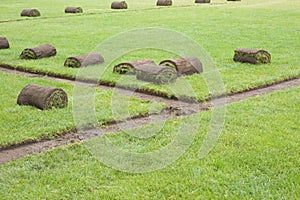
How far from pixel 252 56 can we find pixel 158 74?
136 inches

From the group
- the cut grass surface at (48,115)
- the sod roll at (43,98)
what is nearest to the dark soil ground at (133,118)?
the cut grass surface at (48,115)

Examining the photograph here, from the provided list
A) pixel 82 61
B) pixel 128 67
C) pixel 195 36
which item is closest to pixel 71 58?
pixel 82 61

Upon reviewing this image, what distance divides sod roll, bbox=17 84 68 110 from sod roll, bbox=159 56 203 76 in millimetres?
3270

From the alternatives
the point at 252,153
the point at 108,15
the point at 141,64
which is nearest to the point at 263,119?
the point at 252,153

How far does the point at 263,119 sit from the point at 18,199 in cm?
449

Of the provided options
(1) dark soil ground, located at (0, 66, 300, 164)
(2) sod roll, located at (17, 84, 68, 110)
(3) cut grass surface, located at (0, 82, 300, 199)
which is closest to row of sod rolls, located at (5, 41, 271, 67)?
(1) dark soil ground, located at (0, 66, 300, 164)

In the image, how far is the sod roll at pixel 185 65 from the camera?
37.2ft

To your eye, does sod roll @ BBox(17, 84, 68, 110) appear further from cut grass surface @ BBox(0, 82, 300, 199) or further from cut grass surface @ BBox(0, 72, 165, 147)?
cut grass surface @ BBox(0, 82, 300, 199)

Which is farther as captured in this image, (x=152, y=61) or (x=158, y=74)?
(x=152, y=61)

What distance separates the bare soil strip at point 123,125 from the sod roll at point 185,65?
1731 mm

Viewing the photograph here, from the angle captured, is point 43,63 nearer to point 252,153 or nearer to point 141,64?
point 141,64

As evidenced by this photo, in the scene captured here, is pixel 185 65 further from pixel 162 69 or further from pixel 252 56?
pixel 252 56

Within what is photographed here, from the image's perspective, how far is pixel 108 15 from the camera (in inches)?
1060

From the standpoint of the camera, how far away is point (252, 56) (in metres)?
12.9
